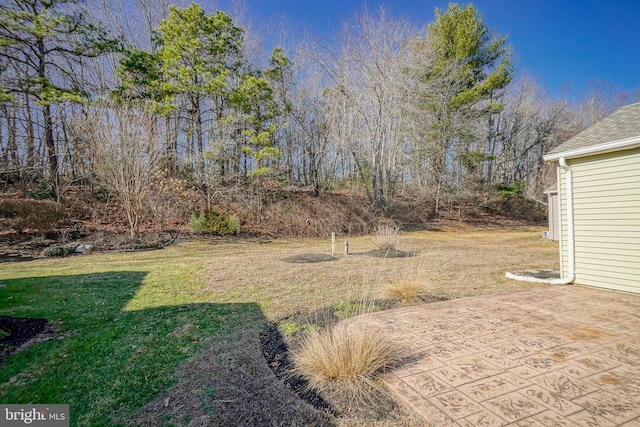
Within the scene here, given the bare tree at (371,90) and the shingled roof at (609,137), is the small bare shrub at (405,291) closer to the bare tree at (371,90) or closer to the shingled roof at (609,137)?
the shingled roof at (609,137)

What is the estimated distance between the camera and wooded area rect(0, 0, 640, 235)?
10164 millimetres

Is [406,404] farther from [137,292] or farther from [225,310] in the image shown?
[137,292]

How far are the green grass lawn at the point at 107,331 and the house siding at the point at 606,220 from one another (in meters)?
4.90

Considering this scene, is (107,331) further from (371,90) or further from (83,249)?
(371,90)

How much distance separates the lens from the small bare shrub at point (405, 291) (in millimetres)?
4180

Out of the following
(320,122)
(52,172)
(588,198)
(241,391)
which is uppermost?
(320,122)

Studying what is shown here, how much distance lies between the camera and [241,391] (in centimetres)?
214

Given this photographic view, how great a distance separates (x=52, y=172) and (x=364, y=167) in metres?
12.5

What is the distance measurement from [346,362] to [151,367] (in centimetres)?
159

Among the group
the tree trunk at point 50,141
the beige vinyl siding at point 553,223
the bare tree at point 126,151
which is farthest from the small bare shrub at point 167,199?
the beige vinyl siding at point 553,223

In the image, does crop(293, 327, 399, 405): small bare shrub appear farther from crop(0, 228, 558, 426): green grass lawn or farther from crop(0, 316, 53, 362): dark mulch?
crop(0, 316, 53, 362): dark mulch

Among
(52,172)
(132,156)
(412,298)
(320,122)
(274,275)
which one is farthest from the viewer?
(320,122)

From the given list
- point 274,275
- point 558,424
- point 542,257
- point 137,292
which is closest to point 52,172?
point 137,292

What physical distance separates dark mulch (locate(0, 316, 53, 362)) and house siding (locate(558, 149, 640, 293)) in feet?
23.1
